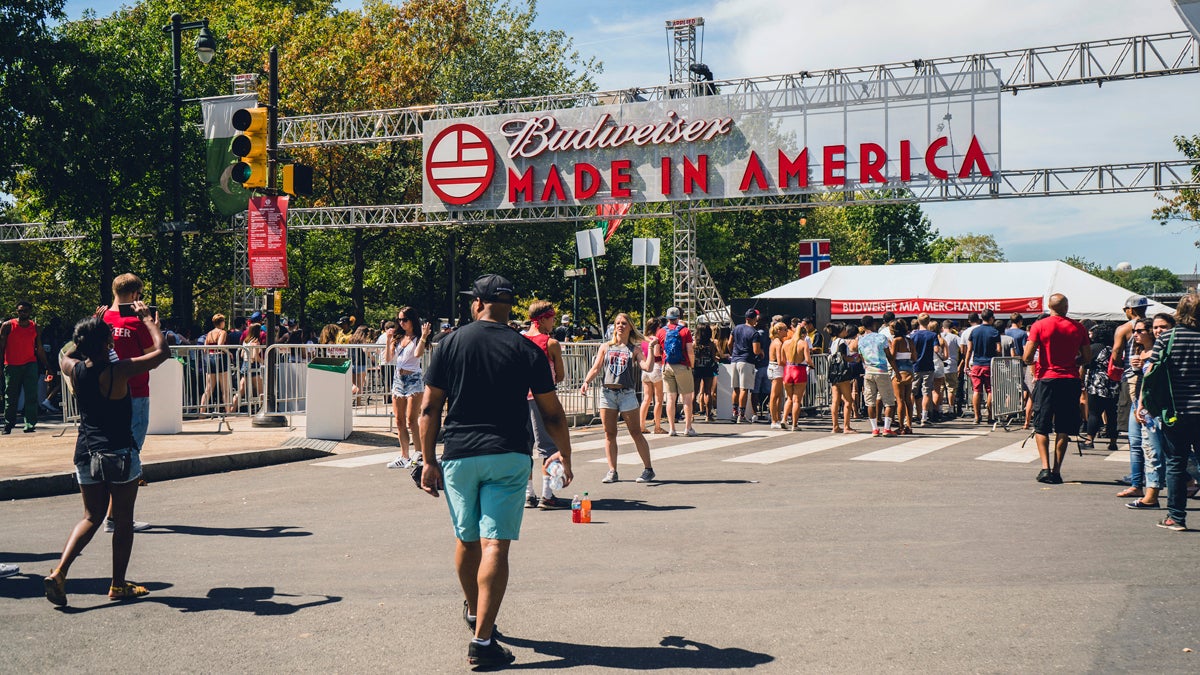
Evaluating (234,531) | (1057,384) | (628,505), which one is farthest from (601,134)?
(234,531)

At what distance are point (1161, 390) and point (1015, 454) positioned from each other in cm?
582

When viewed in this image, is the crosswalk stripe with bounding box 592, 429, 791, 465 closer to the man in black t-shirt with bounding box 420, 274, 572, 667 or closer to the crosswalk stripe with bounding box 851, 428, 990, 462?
the crosswalk stripe with bounding box 851, 428, 990, 462

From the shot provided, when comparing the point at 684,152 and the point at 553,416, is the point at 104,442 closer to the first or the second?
the point at 553,416

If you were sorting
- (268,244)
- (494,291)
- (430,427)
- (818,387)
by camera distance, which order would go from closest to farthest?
(430,427), (494,291), (268,244), (818,387)

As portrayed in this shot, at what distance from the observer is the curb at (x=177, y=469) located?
35.8ft

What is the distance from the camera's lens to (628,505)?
9828 millimetres

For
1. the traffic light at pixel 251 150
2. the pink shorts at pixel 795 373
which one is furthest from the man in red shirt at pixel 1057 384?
the traffic light at pixel 251 150

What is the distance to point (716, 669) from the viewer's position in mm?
4980

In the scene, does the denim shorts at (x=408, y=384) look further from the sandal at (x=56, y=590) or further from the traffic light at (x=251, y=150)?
the sandal at (x=56, y=590)

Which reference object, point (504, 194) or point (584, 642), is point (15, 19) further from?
point (584, 642)

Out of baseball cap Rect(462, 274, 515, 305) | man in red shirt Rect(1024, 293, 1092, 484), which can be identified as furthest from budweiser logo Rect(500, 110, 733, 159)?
baseball cap Rect(462, 274, 515, 305)

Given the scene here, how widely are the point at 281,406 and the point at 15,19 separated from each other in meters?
12.9

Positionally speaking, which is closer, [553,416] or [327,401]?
[553,416]

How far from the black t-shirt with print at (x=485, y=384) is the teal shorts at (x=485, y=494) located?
52 mm
